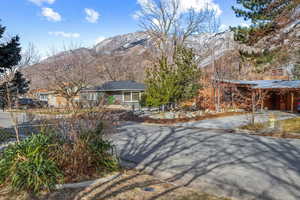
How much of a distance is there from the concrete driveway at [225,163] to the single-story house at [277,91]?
1180cm

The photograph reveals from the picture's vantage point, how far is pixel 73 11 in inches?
936

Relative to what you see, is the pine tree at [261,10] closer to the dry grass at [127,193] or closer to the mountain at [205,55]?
the mountain at [205,55]

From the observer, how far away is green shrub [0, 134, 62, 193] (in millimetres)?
3842

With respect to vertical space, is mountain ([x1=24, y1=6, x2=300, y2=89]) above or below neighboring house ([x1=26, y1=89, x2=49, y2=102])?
above

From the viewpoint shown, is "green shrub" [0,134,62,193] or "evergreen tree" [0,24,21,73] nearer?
"green shrub" [0,134,62,193]

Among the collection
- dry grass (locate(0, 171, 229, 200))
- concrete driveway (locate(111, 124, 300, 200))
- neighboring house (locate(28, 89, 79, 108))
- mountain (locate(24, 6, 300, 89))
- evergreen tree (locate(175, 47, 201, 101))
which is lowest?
concrete driveway (locate(111, 124, 300, 200))

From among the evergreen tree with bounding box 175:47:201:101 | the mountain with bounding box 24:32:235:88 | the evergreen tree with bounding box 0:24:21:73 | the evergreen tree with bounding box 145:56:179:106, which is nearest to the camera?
the evergreen tree with bounding box 0:24:21:73

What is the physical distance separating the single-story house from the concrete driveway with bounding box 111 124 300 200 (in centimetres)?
1180

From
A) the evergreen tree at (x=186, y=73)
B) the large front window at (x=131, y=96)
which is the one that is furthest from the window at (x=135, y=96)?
the evergreen tree at (x=186, y=73)

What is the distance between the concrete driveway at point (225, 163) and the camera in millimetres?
4184

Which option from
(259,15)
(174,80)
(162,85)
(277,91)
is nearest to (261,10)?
(259,15)

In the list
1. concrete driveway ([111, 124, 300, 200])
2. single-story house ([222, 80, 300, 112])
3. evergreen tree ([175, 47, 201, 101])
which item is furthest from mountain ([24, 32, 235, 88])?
concrete driveway ([111, 124, 300, 200])

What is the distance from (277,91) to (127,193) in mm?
21135

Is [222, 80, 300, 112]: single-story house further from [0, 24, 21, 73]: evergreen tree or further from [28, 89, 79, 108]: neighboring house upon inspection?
[0, 24, 21, 73]: evergreen tree
